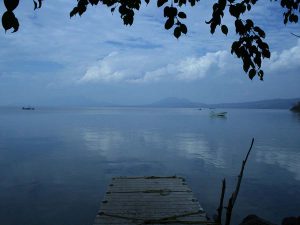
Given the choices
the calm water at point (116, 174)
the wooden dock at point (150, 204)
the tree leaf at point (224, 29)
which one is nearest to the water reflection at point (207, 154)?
the calm water at point (116, 174)

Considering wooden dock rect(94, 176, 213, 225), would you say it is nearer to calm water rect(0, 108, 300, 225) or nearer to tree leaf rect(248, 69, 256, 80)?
calm water rect(0, 108, 300, 225)

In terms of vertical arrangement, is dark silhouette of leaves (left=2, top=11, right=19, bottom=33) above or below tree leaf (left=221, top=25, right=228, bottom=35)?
below

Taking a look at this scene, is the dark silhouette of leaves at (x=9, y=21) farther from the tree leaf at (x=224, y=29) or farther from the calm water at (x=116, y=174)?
the calm water at (x=116, y=174)

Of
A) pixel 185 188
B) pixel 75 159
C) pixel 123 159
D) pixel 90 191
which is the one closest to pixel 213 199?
pixel 185 188

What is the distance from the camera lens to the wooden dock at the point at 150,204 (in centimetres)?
1130

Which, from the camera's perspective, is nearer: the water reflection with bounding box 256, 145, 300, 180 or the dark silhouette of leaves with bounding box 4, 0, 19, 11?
the dark silhouette of leaves with bounding box 4, 0, 19, 11

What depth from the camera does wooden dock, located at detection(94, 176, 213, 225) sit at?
445 inches

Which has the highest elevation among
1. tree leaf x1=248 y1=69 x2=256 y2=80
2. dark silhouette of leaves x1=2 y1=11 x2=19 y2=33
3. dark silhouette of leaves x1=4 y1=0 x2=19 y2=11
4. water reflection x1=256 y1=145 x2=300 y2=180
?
dark silhouette of leaves x1=4 y1=0 x2=19 y2=11

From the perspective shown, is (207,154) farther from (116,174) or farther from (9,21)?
(9,21)

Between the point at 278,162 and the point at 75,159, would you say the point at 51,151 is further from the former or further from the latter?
the point at 278,162

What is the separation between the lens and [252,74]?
5164 mm

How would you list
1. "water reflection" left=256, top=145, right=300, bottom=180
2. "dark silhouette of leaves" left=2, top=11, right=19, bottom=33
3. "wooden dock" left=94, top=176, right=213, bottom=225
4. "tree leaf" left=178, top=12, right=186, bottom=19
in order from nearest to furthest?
"dark silhouette of leaves" left=2, top=11, right=19, bottom=33 < "tree leaf" left=178, top=12, right=186, bottom=19 < "wooden dock" left=94, top=176, right=213, bottom=225 < "water reflection" left=256, top=145, right=300, bottom=180

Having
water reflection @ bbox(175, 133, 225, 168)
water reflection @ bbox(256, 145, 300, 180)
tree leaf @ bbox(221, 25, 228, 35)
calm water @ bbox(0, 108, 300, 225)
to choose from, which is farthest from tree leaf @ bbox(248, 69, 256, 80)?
water reflection @ bbox(175, 133, 225, 168)

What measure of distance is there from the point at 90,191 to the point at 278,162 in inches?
790
